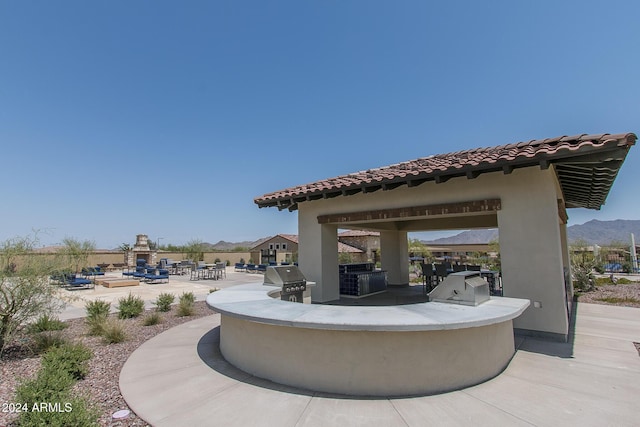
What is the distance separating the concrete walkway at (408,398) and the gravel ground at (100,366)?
0.18 m

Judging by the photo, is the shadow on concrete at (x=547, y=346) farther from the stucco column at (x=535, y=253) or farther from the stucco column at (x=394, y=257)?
the stucco column at (x=394, y=257)

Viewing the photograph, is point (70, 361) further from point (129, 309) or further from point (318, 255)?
point (318, 255)

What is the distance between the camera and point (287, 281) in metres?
7.59

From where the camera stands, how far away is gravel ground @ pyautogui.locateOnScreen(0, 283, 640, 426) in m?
3.68

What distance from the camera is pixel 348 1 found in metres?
9.81

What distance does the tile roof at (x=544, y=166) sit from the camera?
16.1ft

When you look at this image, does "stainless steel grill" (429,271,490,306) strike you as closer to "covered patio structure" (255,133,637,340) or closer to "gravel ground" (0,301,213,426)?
"covered patio structure" (255,133,637,340)

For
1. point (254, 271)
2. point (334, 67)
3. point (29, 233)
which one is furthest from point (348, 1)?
point (254, 271)

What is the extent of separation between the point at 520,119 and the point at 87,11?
52.1 ft

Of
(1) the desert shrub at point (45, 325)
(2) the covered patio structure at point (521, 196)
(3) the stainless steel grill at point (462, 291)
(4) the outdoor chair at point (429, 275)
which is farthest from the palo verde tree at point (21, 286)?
(4) the outdoor chair at point (429, 275)

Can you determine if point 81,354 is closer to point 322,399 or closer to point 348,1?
point 322,399

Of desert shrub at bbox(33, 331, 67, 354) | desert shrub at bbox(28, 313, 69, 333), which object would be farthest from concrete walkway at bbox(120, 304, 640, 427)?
desert shrub at bbox(28, 313, 69, 333)

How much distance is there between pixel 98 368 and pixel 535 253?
337 inches

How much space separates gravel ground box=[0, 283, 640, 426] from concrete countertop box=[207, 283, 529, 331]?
174cm
